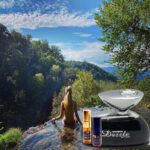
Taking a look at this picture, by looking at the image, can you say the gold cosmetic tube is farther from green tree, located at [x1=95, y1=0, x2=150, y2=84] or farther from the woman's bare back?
green tree, located at [x1=95, y1=0, x2=150, y2=84]

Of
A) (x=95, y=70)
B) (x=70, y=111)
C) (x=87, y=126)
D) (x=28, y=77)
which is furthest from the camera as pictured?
(x=28, y=77)

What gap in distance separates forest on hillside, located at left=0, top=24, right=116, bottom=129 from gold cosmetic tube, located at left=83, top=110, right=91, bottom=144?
53359mm

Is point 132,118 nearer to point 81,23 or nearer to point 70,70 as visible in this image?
point 70,70

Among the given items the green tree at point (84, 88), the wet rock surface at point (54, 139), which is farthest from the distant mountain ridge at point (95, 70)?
the wet rock surface at point (54, 139)

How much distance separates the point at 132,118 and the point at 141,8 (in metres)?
23.6

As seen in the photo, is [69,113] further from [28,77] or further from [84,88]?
[28,77]

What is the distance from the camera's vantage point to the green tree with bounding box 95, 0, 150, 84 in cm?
2880

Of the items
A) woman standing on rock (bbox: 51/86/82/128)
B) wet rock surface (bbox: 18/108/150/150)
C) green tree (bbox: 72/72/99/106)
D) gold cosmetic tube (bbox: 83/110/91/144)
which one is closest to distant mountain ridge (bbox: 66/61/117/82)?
green tree (bbox: 72/72/99/106)

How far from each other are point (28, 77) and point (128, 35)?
44.3 metres

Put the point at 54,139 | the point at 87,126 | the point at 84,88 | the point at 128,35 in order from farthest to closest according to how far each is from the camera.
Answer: the point at 84,88 < the point at 128,35 < the point at 54,139 < the point at 87,126

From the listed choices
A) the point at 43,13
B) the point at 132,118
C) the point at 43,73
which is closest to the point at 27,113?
the point at 43,73

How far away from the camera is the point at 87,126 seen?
229 inches

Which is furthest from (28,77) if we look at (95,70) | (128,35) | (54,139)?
(54,139)

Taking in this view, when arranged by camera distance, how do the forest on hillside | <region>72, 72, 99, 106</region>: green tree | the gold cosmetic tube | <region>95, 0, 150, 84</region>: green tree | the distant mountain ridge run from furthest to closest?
1. the forest on hillside
2. the distant mountain ridge
3. <region>72, 72, 99, 106</region>: green tree
4. <region>95, 0, 150, 84</region>: green tree
5. the gold cosmetic tube
